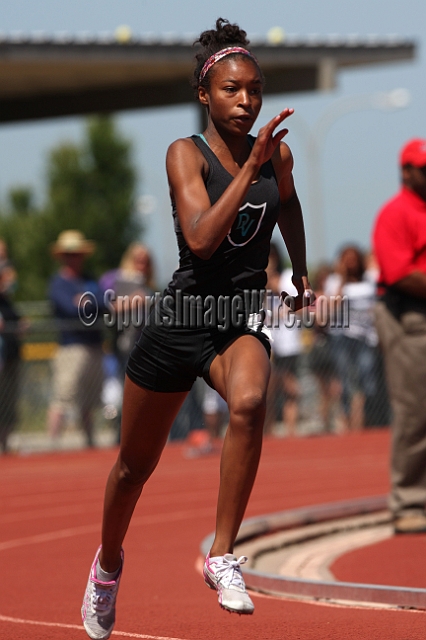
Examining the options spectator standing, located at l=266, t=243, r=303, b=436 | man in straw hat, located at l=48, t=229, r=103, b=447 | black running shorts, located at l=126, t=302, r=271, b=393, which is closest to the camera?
black running shorts, located at l=126, t=302, r=271, b=393

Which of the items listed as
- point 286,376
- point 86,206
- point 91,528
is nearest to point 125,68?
point 286,376

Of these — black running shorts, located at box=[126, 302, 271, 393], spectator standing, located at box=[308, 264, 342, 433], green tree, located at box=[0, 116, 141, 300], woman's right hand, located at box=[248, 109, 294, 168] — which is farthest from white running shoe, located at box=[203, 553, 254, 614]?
green tree, located at box=[0, 116, 141, 300]

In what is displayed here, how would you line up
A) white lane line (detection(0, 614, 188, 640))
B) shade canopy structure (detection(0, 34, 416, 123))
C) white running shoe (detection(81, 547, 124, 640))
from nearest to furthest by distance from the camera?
white running shoe (detection(81, 547, 124, 640)), white lane line (detection(0, 614, 188, 640)), shade canopy structure (detection(0, 34, 416, 123))

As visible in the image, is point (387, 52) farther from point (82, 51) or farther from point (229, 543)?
point (229, 543)

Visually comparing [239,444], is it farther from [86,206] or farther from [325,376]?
[86,206]

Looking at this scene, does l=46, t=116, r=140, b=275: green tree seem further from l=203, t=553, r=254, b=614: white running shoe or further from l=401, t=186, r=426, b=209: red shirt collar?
l=203, t=553, r=254, b=614: white running shoe

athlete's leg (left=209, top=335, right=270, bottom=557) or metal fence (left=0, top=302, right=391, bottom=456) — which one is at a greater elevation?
athlete's leg (left=209, top=335, right=270, bottom=557)

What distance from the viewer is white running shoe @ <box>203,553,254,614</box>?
4121 mm

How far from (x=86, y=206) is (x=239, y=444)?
6500 centimetres

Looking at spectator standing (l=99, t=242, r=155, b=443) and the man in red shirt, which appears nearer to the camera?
the man in red shirt

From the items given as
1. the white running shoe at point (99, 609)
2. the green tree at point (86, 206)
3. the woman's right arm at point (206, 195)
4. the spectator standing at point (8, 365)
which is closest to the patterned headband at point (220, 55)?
the woman's right arm at point (206, 195)

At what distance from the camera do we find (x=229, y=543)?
4.37m

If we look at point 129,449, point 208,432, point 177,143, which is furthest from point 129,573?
point 208,432

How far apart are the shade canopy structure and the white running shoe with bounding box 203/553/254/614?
14.6m
